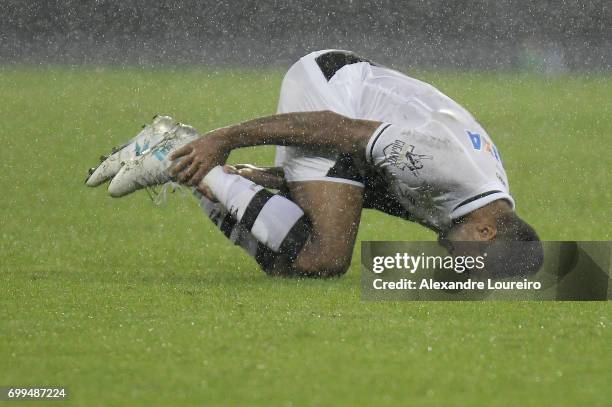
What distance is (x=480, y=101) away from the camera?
11203mm

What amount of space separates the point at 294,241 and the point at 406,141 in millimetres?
552

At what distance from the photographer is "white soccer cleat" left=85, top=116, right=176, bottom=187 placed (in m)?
5.01

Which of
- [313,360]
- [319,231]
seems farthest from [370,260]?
[313,360]

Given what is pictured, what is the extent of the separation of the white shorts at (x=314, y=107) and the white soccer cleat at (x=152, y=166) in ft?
1.31

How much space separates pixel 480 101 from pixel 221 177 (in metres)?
6.67

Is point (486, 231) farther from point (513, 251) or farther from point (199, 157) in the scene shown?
point (199, 157)

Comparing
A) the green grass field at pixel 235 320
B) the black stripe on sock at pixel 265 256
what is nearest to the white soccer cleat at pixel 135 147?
the green grass field at pixel 235 320

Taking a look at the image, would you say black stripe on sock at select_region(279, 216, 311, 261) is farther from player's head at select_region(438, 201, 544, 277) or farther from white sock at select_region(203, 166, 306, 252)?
player's head at select_region(438, 201, 544, 277)

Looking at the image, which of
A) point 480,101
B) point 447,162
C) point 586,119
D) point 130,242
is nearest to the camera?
point 447,162

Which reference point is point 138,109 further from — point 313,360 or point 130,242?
point 313,360

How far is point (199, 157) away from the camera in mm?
4758

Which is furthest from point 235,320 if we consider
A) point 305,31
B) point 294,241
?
point 305,31

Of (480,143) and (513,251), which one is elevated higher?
(480,143)

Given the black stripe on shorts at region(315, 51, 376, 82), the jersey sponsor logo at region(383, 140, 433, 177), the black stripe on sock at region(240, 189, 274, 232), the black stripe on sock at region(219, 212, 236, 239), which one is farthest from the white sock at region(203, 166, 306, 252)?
the black stripe on shorts at region(315, 51, 376, 82)
